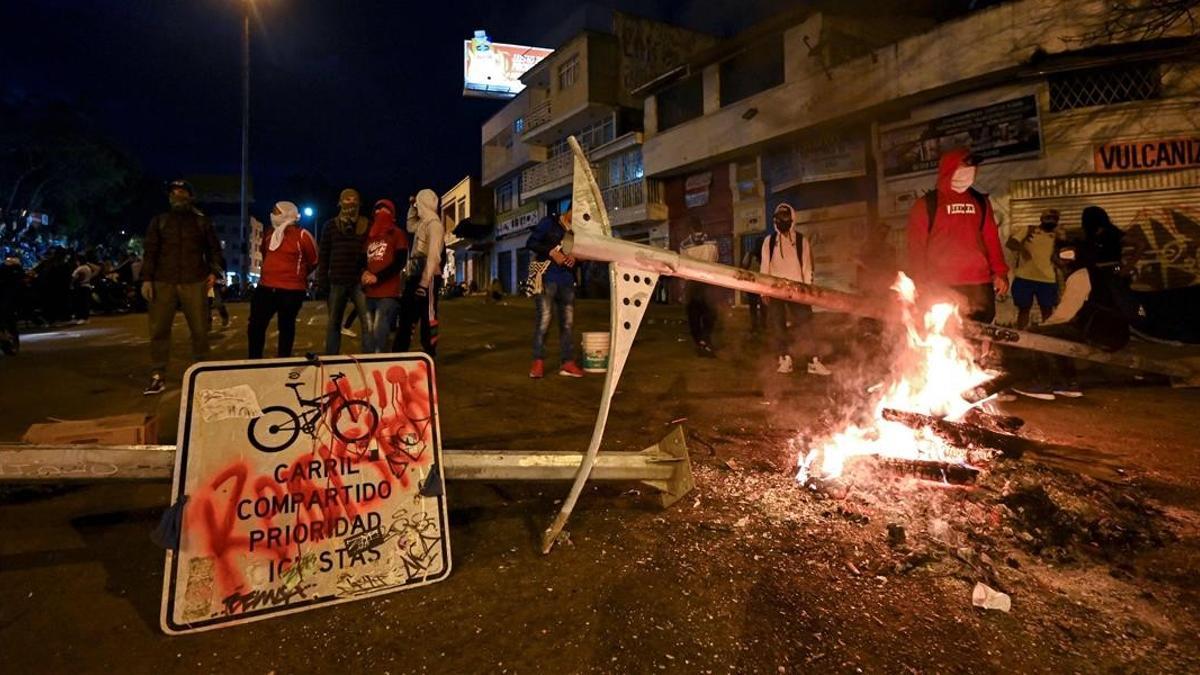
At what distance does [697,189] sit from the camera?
889 inches

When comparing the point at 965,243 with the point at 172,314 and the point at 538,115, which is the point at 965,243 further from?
the point at 538,115

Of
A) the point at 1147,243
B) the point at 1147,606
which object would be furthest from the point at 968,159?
the point at 1147,243

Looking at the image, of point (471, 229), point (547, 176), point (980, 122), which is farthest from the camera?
point (471, 229)

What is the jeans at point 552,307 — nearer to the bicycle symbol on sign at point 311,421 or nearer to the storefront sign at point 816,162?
the bicycle symbol on sign at point 311,421

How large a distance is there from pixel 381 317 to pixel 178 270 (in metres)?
1.99

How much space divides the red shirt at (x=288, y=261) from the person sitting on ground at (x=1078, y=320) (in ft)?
22.1

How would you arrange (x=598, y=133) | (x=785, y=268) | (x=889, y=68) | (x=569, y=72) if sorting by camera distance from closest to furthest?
(x=785, y=268)
(x=889, y=68)
(x=569, y=72)
(x=598, y=133)

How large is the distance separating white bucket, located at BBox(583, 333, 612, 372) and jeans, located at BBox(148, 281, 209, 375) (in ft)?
12.0

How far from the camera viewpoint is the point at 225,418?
1.90 m

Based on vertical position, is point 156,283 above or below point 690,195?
below

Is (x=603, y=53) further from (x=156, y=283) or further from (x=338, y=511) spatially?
(x=338, y=511)

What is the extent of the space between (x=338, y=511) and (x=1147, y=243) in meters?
14.9

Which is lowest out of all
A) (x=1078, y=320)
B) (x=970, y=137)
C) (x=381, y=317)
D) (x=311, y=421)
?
(x=311, y=421)

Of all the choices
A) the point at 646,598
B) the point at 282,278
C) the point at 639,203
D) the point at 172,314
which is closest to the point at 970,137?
the point at 639,203
